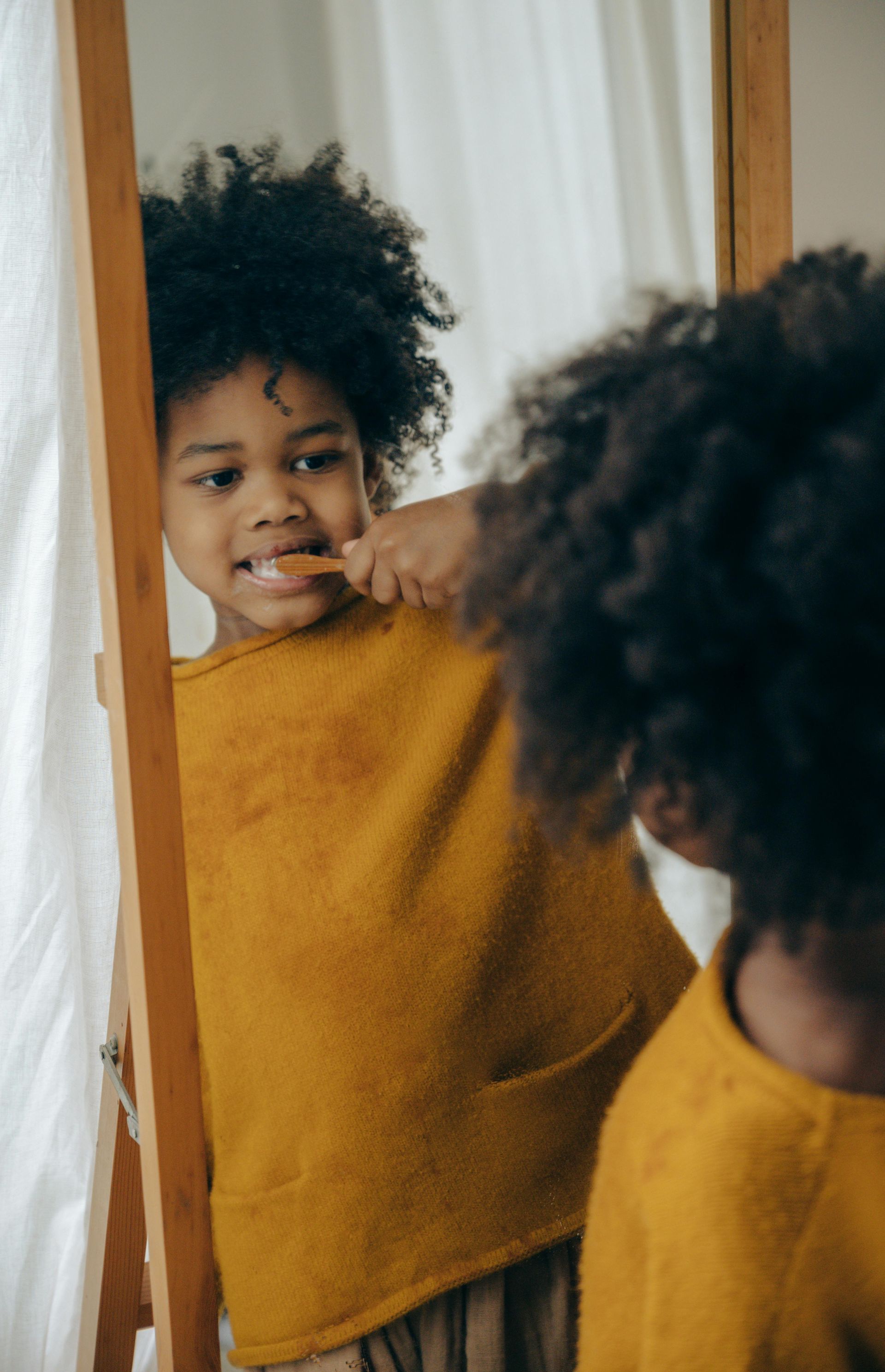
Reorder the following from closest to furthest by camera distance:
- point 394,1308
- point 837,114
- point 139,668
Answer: point 139,668 → point 394,1308 → point 837,114

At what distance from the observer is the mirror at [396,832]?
2.59 ft

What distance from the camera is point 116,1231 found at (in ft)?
3.15

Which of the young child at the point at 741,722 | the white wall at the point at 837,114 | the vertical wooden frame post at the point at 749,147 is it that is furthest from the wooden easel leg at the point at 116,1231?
the white wall at the point at 837,114

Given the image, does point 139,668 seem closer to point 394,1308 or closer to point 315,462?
point 315,462

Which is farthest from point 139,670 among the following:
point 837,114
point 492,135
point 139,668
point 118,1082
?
point 837,114

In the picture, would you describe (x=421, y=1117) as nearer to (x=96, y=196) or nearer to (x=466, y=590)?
(x=466, y=590)

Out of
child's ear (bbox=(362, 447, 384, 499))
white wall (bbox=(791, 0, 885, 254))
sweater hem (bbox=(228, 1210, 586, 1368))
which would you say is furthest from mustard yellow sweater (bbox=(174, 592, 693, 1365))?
white wall (bbox=(791, 0, 885, 254))

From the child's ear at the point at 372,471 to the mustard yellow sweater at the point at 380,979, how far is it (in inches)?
4.1

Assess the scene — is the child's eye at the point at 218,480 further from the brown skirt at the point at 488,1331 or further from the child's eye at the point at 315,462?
the brown skirt at the point at 488,1331

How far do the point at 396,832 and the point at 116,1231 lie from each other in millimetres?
469

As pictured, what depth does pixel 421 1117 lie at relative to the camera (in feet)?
2.62

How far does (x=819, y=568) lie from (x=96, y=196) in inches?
19.3

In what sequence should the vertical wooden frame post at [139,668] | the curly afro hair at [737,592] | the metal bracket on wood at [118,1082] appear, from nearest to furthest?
1. the curly afro hair at [737,592]
2. the vertical wooden frame post at [139,668]
3. the metal bracket on wood at [118,1082]

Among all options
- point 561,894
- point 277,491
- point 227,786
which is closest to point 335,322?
point 277,491
